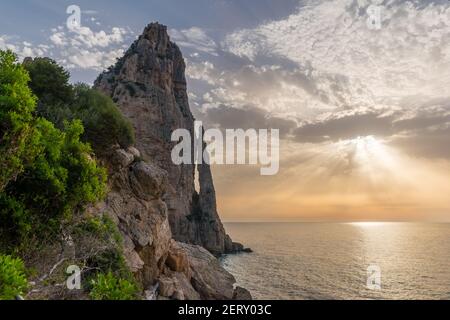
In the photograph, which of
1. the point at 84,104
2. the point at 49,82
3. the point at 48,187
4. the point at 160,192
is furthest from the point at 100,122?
the point at 48,187

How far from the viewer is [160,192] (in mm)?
29766

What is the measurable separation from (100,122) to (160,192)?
786 centimetres

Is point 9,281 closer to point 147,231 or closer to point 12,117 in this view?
point 12,117

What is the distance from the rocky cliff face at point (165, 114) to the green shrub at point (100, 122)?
45.1m

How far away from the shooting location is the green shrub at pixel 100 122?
83.9ft

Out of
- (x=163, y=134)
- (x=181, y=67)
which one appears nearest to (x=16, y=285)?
(x=163, y=134)

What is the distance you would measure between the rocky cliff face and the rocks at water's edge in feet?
0.76

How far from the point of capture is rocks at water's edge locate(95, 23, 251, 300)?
25.5 meters

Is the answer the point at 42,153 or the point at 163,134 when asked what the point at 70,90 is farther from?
the point at 163,134

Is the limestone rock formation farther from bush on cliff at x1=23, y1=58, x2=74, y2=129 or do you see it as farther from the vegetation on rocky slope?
bush on cliff at x1=23, y1=58, x2=74, y2=129

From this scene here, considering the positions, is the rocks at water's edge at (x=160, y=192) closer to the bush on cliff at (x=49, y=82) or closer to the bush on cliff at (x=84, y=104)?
the bush on cliff at (x=84, y=104)

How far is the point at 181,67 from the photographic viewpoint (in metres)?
104

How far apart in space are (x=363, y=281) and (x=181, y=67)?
7649 centimetres

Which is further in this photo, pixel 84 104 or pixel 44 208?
pixel 84 104
